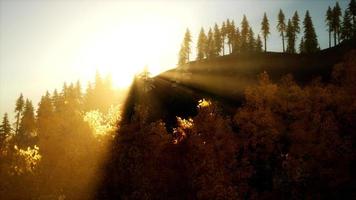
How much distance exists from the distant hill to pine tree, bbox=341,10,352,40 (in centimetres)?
1605

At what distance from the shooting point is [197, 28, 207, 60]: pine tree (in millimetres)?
137387

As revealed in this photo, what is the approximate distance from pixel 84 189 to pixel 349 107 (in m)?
32.1

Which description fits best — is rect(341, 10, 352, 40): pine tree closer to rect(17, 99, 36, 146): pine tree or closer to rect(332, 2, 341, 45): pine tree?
rect(332, 2, 341, 45): pine tree

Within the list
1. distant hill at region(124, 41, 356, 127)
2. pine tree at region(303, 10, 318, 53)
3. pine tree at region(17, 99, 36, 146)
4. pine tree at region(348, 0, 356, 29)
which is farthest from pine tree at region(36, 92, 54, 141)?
pine tree at region(348, 0, 356, 29)

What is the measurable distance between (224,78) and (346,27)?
47.1 m

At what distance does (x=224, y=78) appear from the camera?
98.7 metres

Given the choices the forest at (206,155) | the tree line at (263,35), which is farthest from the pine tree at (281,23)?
the forest at (206,155)

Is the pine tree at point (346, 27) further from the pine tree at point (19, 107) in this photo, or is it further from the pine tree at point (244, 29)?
the pine tree at point (19, 107)

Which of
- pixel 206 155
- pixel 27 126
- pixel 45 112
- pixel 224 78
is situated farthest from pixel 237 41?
pixel 206 155

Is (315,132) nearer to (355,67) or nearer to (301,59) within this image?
(355,67)

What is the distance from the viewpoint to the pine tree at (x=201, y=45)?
137m

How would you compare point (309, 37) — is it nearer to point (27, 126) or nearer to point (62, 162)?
point (27, 126)

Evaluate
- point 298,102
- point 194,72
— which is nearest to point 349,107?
point 298,102

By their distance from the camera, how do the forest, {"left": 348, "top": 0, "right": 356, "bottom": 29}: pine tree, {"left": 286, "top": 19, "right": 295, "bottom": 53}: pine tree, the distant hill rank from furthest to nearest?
{"left": 286, "top": 19, "right": 295, "bottom": 53}: pine tree, {"left": 348, "top": 0, "right": 356, "bottom": 29}: pine tree, the distant hill, the forest
